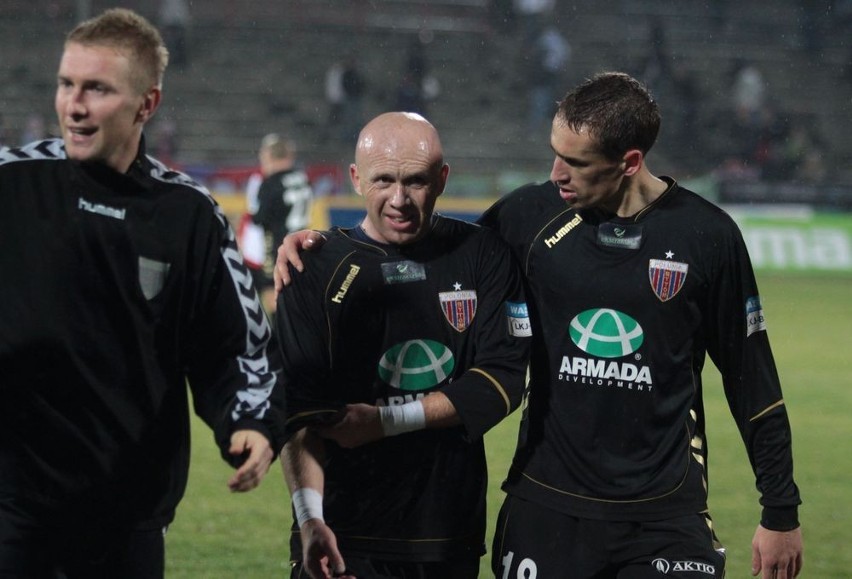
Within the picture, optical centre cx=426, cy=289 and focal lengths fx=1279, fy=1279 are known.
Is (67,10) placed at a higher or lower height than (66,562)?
higher

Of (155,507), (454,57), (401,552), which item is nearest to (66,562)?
(155,507)

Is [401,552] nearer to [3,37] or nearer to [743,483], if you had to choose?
[743,483]

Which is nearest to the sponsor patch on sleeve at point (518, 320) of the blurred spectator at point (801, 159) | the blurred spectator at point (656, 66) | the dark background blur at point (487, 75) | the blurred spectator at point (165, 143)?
the dark background blur at point (487, 75)

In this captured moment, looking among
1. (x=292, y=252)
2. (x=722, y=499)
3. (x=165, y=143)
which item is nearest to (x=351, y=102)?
(x=165, y=143)

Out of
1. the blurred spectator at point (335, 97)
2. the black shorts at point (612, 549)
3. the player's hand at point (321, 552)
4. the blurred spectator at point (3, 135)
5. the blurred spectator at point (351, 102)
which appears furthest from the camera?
the blurred spectator at point (335, 97)

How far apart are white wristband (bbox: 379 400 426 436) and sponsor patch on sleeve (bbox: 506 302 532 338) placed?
37 cm

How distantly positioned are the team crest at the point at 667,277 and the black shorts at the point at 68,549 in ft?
5.23

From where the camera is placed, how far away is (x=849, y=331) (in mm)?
15148

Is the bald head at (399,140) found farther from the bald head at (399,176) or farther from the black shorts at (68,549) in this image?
the black shorts at (68,549)

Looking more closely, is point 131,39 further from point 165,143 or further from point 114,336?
point 165,143

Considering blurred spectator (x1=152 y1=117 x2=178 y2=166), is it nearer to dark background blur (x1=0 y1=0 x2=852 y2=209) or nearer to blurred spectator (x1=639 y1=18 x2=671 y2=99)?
dark background blur (x1=0 y1=0 x2=852 y2=209)

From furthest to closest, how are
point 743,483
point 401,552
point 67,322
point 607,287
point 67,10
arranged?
1. point 67,10
2. point 743,483
3. point 607,287
4. point 401,552
5. point 67,322

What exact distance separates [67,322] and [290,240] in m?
Answer: 0.90

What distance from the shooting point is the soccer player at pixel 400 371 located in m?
3.56
